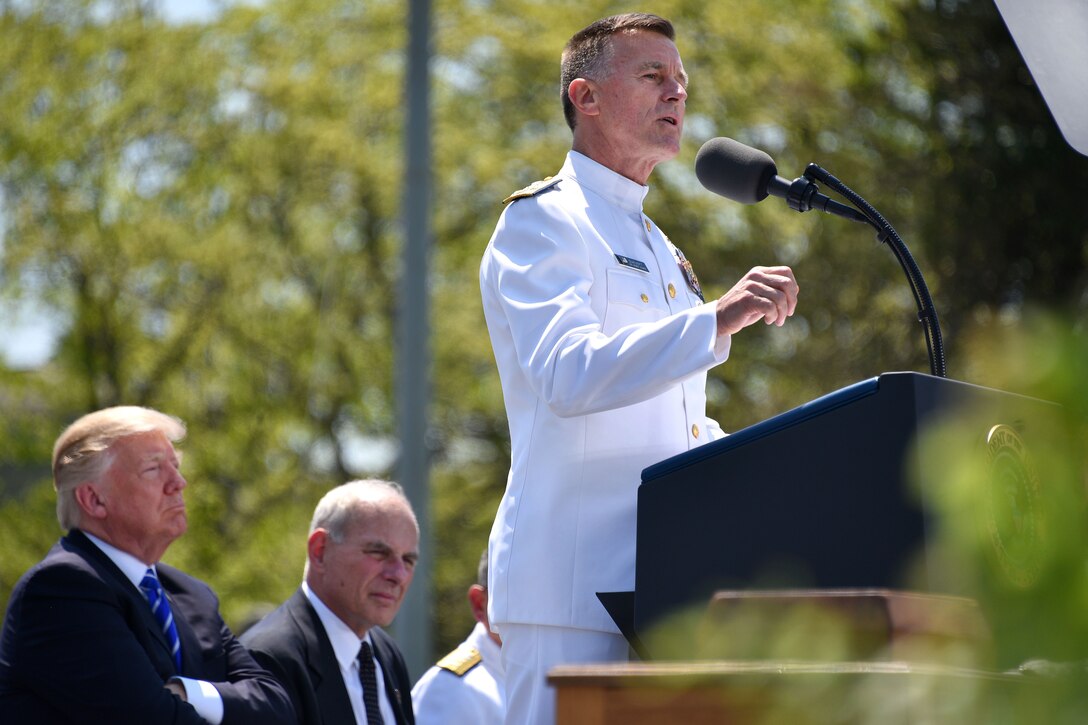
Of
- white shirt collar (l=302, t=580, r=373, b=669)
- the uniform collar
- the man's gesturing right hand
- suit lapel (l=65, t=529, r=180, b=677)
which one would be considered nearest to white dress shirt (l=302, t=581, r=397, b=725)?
white shirt collar (l=302, t=580, r=373, b=669)

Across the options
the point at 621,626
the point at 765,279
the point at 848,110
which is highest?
the point at 848,110

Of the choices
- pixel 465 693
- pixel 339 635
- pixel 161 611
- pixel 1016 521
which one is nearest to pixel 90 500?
pixel 161 611

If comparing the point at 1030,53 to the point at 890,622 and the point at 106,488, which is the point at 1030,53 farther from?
the point at 106,488

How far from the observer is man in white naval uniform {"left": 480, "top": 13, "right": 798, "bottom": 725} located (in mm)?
2506

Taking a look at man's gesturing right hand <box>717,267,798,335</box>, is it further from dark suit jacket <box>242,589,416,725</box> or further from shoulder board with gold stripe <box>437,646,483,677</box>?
shoulder board with gold stripe <box>437,646,483,677</box>

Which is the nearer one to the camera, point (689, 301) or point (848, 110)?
point (689, 301)

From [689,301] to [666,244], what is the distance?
154mm

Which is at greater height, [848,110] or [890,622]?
[848,110]

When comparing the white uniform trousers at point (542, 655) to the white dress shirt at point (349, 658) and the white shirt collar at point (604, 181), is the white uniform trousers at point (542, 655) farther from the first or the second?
the white dress shirt at point (349, 658)

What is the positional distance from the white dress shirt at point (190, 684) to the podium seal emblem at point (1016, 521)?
9.25 ft

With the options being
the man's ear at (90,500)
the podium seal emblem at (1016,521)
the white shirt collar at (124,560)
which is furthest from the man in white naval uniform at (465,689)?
the podium seal emblem at (1016,521)

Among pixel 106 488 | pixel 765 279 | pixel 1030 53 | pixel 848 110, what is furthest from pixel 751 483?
pixel 848 110

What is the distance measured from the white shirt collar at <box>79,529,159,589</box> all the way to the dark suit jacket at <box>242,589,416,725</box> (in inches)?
21.8

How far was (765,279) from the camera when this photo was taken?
2.46m
